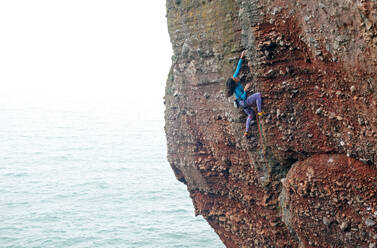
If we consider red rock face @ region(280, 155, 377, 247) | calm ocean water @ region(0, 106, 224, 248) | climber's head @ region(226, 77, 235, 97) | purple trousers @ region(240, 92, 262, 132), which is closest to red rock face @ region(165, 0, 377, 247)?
red rock face @ region(280, 155, 377, 247)

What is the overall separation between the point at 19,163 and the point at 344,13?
74150mm

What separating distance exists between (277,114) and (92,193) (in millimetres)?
53237

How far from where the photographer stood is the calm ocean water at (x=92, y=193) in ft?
146

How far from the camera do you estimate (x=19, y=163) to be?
7600cm

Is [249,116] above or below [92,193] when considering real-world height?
above

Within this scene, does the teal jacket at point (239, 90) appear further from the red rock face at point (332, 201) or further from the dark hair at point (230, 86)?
the red rock face at point (332, 201)

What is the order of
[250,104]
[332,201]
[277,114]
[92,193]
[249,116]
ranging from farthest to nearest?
[92,193] < [249,116] < [250,104] < [277,114] < [332,201]

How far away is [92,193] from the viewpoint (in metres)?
61.7

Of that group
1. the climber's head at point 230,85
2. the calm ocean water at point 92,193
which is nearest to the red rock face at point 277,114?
the climber's head at point 230,85

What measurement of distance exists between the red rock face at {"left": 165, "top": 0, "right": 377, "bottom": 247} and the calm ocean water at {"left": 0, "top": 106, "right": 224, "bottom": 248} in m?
28.5

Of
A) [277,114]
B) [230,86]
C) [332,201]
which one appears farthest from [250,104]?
[332,201]

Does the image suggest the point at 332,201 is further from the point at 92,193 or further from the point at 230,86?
the point at 92,193

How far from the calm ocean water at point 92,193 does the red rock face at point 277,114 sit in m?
28.5

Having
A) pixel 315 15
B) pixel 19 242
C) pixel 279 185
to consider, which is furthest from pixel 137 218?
pixel 315 15
